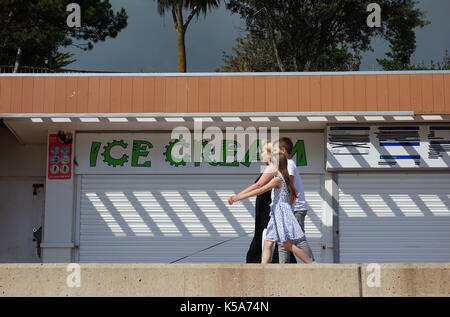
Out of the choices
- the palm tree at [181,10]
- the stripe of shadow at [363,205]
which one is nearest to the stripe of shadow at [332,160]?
the stripe of shadow at [363,205]

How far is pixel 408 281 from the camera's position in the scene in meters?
4.90

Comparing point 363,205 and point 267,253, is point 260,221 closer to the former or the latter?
point 267,253

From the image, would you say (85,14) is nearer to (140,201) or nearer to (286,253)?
(140,201)

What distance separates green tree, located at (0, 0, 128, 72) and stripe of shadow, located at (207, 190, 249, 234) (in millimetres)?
14698

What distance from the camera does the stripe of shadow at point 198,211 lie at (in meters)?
10.7

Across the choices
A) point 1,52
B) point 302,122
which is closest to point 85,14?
point 1,52

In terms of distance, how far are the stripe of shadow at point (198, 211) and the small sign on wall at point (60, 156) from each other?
2373 mm

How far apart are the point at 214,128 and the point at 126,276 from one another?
19.8 ft

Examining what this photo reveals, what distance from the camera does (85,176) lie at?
10.9 metres

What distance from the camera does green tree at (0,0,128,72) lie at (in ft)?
73.2

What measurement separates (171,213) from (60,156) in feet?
8.36

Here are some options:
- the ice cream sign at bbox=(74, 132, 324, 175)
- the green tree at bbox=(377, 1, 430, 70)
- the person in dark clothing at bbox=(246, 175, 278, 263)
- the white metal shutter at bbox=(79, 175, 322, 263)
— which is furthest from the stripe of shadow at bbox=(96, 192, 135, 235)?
the green tree at bbox=(377, 1, 430, 70)

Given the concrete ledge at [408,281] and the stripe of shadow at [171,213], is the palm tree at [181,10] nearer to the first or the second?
the stripe of shadow at [171,213]

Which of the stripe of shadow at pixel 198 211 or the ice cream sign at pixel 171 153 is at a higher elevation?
the ice cream sign at pixel 171 153
